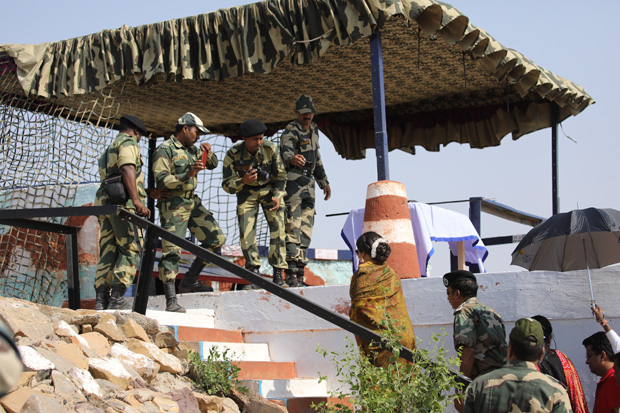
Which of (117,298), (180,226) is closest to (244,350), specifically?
(117,298)

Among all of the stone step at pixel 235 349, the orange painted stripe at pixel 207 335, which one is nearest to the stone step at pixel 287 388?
the stone step at pixel 235 349

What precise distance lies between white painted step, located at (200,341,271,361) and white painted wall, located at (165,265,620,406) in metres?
0.08

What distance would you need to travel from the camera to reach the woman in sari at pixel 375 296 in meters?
4.77

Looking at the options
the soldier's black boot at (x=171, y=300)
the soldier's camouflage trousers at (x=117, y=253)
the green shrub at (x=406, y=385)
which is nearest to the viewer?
the green shrub at (x=406, y=385)

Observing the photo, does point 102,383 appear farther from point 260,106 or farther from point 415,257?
point 260,106

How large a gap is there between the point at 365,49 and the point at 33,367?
540 centimetres

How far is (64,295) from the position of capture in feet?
25.4

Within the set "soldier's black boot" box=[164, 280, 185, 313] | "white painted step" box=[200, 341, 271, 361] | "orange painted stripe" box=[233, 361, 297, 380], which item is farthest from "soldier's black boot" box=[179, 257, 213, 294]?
"orange painted stripe" box=[233, 361, 297, 380]

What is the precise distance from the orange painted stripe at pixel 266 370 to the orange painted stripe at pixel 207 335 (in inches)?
18.3

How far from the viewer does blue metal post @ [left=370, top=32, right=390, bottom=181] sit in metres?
6.95

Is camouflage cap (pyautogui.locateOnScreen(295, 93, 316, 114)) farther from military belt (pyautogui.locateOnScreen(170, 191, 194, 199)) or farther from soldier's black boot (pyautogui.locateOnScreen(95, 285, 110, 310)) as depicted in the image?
soldier's black boot (pyautogui.locateOnScreen(95, 285, 110, 310))

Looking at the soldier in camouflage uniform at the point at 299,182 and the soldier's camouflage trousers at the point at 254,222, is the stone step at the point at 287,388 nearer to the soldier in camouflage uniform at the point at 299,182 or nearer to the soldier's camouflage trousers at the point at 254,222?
the soldier's camouflage trousers at the point at 254,222

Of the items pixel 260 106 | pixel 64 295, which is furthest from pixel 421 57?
pixel 64 295

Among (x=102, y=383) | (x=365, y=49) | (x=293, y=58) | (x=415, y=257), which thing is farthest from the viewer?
(x=365, y=49)
